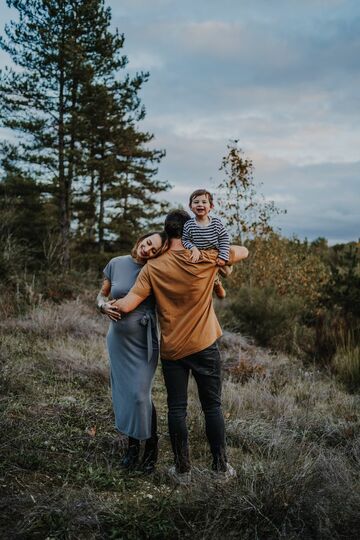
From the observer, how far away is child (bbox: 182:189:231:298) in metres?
3.55

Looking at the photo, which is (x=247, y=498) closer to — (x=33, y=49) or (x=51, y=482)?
(x=51, y=482)

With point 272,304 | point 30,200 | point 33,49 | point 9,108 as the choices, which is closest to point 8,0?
point 33,49

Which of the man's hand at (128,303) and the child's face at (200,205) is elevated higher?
the child's face at (200,205)

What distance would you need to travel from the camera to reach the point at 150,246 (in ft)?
11.4

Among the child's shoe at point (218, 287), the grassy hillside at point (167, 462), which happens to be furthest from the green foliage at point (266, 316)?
the child's shoe at point (218, 287)

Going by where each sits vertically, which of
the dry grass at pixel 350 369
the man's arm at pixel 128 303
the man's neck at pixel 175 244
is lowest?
the dry grass at pixel 350 369

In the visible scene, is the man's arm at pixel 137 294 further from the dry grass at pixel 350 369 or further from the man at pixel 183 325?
the dry grass at pixel 350 369

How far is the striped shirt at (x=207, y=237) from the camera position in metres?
3.55

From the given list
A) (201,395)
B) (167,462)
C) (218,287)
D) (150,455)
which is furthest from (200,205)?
(167,462)

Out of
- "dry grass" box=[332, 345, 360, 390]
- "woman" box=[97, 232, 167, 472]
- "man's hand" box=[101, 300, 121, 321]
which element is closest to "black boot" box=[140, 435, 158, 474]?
"woman" box=[97, 232, 167, 472]

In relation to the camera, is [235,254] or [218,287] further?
[218,287]

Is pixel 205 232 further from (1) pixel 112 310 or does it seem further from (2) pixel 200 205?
(1) pixel 112 310

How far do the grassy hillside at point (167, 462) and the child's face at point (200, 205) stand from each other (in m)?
1.69

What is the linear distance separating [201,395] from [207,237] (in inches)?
42.5
